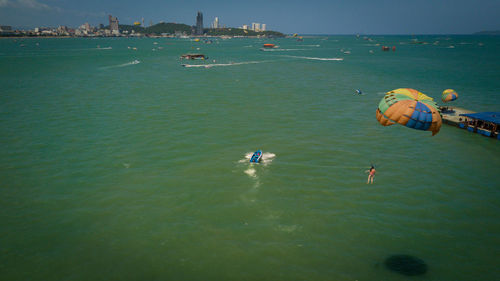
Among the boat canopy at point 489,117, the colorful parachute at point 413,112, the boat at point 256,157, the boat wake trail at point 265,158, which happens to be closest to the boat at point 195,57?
the boat wake trail at point 265,158

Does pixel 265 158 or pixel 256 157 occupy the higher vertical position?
pixel 256 157

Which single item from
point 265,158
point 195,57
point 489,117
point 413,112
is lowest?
point 265,158

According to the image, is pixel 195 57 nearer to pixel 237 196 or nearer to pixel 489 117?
pixel 489 117

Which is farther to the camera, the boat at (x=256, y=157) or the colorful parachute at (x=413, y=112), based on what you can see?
the boat at (x=256, y=157)

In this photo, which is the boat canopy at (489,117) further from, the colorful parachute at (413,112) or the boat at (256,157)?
the boat at (256,157)

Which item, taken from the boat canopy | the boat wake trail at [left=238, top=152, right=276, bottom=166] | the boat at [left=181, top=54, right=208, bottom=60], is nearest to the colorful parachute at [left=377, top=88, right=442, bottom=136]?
the boat wake trail at [left=238, top=152, right=276, bottom=166]

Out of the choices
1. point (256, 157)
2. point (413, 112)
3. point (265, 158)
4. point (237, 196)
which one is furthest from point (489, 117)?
point (237, 196)

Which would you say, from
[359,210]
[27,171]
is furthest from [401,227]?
[27,171]

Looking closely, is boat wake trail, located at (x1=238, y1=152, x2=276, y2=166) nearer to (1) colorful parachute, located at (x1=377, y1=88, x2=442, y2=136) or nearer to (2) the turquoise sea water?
(2) the turquoise sea water
